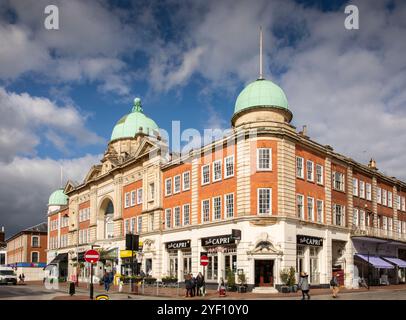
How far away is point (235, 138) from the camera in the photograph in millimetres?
41000

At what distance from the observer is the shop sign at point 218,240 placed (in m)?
39.8

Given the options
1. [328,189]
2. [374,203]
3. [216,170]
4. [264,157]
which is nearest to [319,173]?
[328,189]

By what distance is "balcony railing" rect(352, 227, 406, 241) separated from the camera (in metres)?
48.0

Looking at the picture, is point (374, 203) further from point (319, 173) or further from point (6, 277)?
point (6, 277)

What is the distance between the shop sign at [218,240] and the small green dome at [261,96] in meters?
11.6

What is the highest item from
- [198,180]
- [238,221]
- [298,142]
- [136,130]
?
[136,130]

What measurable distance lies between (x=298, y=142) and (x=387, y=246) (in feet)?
65.3

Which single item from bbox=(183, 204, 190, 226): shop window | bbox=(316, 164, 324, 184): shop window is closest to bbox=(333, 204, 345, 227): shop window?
bbox=(316, 164, 324, 184): shop window

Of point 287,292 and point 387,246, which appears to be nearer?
point 287,292

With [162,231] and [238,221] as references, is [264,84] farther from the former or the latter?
[162,231]

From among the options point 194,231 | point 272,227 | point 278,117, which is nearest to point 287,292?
point 272,227

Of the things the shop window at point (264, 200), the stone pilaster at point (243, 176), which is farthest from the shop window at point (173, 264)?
the shop window at point (264, 200)

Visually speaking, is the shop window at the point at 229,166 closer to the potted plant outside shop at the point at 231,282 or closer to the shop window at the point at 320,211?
the potted plant outside shop at the point at 231,282

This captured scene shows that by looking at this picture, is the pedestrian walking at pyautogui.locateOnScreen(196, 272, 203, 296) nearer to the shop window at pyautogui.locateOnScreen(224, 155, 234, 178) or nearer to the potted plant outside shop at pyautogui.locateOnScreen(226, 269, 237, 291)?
the potted plant outside shop at pyautogui.locateOnScreen(226, 269, 237, 291)
